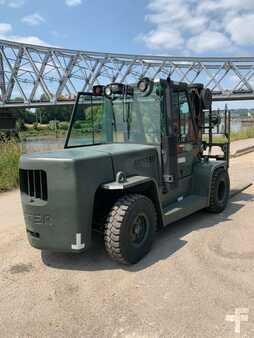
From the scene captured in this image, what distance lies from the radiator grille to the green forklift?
0.04 ft

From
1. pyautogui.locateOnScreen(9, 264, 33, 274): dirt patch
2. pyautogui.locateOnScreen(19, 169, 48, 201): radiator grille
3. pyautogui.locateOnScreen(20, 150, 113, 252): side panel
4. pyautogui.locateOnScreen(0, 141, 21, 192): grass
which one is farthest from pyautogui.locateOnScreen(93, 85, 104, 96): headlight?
pyautogui.locateOnScreen(0, 141, 21, 192): grass

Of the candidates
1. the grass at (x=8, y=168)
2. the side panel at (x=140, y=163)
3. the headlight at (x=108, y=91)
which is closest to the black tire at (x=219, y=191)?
the side panel at (x=140, y=163)

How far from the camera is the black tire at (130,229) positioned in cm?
395

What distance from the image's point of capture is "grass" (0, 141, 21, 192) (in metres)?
9.03

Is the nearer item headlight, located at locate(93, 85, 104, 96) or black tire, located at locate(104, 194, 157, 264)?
black tire, located at locate(104, 194, 157, 264)

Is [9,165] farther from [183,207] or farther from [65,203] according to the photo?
[65,203]

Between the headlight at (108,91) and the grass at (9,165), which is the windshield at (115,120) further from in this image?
the grass at (9,165)

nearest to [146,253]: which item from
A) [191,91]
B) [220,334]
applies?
[220,334]

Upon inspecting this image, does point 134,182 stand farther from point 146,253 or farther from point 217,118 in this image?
point 217,118

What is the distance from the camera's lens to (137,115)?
5.01 metres

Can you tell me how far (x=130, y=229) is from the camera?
4070 millimetres

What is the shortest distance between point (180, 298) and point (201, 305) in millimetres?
219

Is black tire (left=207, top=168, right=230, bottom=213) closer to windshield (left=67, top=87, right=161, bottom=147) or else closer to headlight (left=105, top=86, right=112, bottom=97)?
windshield (left=67, top=87, right=161, bottom=147)

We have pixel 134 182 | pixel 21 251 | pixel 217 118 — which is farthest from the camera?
pixel 217 118
